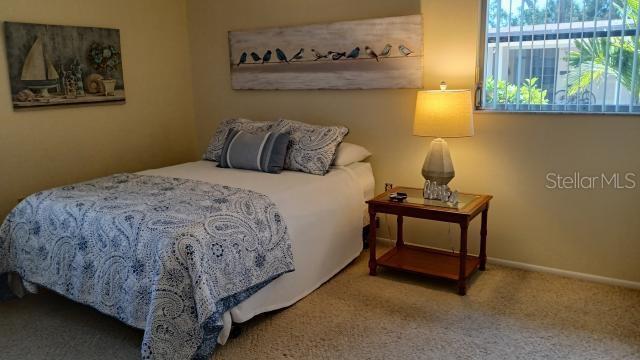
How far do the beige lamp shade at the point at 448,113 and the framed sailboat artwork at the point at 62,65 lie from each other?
8.17ft

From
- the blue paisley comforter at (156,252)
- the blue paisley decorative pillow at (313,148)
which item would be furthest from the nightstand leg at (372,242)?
the blue paisley comforter at (156,252)

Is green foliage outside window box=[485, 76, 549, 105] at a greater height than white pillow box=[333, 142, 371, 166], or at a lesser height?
greater

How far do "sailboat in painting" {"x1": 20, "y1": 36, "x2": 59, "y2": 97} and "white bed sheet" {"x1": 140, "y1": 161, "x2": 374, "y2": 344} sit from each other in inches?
40.7

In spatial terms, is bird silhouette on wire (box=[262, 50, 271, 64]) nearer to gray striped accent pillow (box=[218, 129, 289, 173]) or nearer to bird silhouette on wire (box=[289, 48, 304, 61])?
bird silhouette on wire (box=[289, 48, 304, 61])

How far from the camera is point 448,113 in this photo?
307 centimetres

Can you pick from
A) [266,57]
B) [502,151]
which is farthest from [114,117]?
[502,151]

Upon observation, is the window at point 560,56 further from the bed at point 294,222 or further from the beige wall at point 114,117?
the beige wall at point 114,117

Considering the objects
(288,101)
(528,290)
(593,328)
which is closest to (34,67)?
(288,101)

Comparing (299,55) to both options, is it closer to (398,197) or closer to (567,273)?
(398,197)

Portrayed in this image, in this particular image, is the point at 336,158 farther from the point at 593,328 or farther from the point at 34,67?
the point at 34,67

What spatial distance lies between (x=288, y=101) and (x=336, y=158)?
0.83 meters

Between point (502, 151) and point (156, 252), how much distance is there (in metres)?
2.20

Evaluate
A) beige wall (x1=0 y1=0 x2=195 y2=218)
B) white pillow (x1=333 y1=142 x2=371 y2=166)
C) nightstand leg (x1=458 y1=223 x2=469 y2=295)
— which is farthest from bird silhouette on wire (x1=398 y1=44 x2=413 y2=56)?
beige wall (x1=0 y1=0 x2=195 y2=218)

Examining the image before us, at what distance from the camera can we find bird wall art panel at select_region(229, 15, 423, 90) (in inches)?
139
